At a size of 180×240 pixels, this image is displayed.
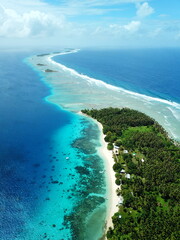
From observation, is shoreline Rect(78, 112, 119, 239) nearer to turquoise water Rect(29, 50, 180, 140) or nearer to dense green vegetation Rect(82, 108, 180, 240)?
dense green vegetation Rect(82, 108, 180, 240)

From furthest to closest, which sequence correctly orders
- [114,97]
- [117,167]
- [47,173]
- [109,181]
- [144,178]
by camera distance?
[114,97] < [47,173] < [117,167] < [109,181] < [144,178]

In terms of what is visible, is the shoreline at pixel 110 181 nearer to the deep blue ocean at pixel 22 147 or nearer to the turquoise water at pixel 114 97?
the deep blue ocean at pixel 22 147

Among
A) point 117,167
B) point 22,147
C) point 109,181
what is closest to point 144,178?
Answer: point 117,167

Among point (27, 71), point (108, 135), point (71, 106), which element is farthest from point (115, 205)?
point (27, 71)

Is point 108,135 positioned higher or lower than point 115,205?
higher

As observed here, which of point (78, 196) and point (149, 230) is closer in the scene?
point (149, 230)

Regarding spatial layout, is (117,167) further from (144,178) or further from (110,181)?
(144,178)

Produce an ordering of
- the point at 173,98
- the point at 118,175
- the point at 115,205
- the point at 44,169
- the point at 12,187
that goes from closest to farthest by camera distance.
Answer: the point at 115,205, the point at 12,187, the point at 118,175, the point at 44,169, the point at 173,98

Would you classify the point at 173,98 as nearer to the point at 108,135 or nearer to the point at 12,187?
the point at 108,135

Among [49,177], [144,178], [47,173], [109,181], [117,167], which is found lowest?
[49,177]
